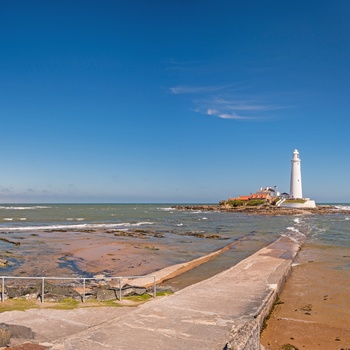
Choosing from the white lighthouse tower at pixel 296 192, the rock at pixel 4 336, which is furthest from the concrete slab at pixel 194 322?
the white lighthouse tower at pixel 296 192

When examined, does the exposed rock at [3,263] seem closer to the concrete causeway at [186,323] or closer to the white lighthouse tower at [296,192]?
the concrete causeway at [186,323]

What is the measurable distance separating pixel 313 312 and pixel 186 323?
202 inches

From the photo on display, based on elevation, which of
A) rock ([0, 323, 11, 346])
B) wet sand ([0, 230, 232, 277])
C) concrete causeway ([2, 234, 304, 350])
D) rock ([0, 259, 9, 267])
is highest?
rock ([0, 323, 11, 346])

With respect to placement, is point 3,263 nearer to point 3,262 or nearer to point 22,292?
point 3,262

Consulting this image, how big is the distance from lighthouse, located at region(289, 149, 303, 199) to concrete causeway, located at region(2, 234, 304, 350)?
86416mm

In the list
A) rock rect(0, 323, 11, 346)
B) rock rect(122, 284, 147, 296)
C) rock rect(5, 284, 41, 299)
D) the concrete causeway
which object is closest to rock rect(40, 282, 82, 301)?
rock rect(5, 284, 41, 299)

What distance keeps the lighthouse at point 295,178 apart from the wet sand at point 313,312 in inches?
3102

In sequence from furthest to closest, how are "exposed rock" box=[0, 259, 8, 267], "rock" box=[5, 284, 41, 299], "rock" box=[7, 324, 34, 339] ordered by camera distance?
"exposed rock" box=[0, 259, 8, 267], "rock" box=[5, 284, 41, 299], "rock" box=[7, 324, 34, 339]

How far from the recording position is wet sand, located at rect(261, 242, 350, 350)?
8938mm

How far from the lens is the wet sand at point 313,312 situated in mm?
8938

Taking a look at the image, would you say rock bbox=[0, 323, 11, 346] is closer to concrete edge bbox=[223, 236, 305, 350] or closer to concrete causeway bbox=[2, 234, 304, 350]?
concrete causeway bbox=[2, 234, 304, 350]

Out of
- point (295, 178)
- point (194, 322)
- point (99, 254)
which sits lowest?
point (99, 254)

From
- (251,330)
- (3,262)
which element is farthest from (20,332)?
(3,262)

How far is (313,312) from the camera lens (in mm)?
11203
